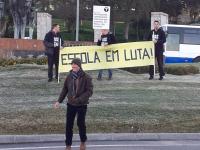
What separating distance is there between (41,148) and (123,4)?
5287 centimetres

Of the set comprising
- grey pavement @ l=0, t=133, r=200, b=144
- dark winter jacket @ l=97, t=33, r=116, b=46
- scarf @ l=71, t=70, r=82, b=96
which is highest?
dark winter jacket @ l=97, t=33, r=116, b=46

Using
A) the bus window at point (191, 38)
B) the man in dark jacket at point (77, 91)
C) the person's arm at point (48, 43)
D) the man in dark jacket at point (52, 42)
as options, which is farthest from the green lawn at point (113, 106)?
the bus window at point (191, 38)

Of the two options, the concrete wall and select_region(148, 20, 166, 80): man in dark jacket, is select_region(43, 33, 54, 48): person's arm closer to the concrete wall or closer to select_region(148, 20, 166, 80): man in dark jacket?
select_region(148, 20, 166, 80): man in dark jacket

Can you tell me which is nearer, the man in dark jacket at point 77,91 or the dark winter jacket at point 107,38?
the man in dark jacket at point 77,91

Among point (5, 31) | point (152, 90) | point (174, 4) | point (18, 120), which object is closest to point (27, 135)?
point (18, 120)

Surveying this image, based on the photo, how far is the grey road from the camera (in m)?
13.6

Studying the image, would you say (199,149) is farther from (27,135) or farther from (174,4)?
(174,4)

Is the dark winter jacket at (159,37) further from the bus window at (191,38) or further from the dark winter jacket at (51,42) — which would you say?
the bus window at (191,38)

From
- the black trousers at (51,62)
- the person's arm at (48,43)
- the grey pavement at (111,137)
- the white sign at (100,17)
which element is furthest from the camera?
the white sign at (100,17)

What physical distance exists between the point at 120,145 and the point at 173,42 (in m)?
32.0

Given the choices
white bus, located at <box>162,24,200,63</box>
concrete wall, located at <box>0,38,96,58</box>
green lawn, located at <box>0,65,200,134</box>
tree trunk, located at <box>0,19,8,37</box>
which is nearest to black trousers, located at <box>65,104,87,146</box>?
green lawn, located at <box>0,65,200,134</box>

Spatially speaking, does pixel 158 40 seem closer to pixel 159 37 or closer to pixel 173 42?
pixel 159 37

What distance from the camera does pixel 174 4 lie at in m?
71.7

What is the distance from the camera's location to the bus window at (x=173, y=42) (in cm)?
4534
